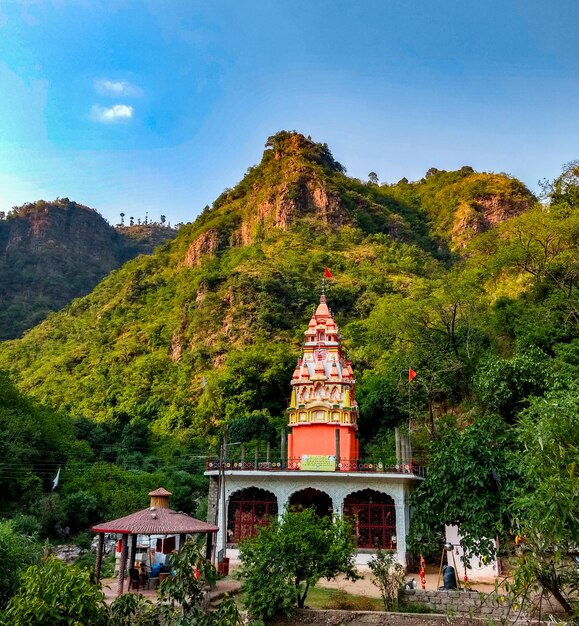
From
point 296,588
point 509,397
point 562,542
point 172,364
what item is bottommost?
point 296,588

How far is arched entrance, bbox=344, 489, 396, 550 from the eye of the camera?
21938 millimetres

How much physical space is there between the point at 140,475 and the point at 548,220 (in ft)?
88.2

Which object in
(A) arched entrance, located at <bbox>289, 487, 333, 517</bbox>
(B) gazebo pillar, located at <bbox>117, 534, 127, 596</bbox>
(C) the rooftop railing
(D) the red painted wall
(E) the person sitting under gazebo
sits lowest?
(E) the person sitting under gazebo

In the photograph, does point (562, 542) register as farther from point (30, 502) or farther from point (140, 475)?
point (140, 475)

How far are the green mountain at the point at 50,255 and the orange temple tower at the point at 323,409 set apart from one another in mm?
64811

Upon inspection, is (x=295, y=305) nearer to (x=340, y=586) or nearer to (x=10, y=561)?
(x=340, y=586)

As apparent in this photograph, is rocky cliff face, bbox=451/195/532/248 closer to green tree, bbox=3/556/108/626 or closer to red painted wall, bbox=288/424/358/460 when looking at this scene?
red painted wall, bbox=288/424/358/460

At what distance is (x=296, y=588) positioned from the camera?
41.7 feet

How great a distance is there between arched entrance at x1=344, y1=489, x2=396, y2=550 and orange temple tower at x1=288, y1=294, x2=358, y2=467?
77.4 inches

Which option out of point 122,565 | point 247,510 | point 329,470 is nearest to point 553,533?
point 122,565

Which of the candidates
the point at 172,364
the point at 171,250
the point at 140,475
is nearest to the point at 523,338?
the point at 140,475

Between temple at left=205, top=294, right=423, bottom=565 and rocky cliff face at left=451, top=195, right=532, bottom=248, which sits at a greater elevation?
rocky cliff face at left=451, top=195, right=532, bottom=248

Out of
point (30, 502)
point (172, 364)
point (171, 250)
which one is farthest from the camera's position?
point (171, 250)

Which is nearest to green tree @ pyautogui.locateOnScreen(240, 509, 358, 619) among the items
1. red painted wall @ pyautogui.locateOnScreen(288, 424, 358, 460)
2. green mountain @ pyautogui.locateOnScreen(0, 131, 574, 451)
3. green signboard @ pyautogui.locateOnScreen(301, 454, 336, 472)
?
green signboard @ pyautogui.locateOnScreen(301, 454, 336, 472)
